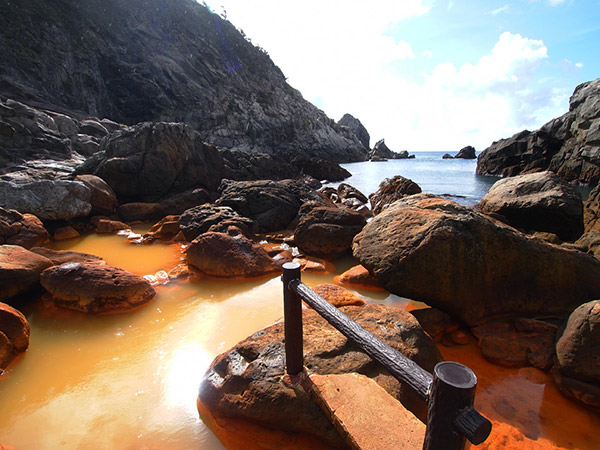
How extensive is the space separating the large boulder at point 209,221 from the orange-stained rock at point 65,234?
3.46m

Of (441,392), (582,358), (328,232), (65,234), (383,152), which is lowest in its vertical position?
(65,234)

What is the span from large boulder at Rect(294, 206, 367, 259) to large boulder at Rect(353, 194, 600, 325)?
2.78 metres

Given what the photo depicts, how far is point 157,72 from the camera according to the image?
3800 cm

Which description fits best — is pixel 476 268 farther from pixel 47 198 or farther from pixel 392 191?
pixel 47 198

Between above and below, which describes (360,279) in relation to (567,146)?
below

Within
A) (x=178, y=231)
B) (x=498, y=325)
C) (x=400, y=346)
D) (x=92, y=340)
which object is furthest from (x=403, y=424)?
(x=178, y=231)

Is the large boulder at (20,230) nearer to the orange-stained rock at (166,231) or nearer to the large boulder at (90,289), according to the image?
the orange-stained rock at (166,231)

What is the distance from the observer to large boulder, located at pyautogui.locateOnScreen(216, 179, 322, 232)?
1002 centimetres

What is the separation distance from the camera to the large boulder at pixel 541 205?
281 inches

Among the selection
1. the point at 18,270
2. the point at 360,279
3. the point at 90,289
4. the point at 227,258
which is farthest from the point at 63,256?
the point at 360,279

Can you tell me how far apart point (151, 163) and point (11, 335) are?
33.4ft

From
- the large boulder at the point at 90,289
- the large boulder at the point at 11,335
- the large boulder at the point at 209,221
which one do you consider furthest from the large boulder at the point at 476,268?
the large boulder at the point at 209,221

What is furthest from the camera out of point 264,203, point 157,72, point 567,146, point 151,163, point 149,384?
point 157,72

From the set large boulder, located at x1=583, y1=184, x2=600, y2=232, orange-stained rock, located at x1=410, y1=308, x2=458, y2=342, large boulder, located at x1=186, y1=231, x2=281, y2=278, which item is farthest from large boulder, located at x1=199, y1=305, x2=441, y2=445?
large boulder, located at x1=583, y1=184, x2=600, y2=232
